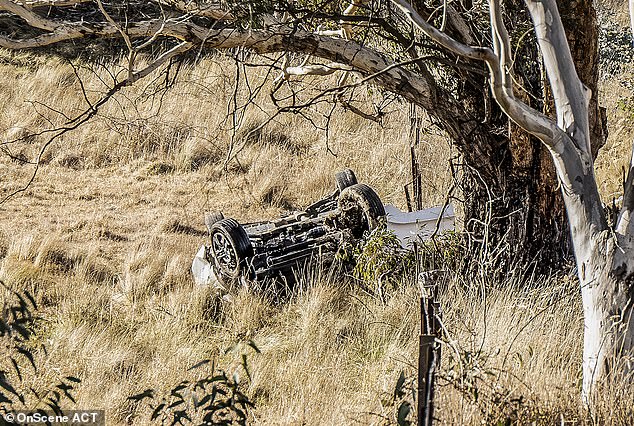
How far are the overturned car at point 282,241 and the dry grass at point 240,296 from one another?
238mm

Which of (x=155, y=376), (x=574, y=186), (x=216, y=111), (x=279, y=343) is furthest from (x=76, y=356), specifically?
(x=216, y=111)

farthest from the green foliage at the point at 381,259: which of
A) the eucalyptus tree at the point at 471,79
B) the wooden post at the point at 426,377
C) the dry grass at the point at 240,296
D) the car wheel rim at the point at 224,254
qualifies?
the wooden post at the point at 426,377

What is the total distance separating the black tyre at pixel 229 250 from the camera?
24.7 feet

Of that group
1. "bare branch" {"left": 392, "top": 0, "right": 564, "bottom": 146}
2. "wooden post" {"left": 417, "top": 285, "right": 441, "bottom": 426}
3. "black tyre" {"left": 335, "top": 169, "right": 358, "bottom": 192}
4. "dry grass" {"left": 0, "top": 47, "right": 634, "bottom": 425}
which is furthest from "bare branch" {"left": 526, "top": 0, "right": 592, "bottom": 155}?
"black tyre" {"left": 335, "top": 169, "right": 358, "bottom": 192}

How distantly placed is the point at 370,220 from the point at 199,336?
194 centimetres

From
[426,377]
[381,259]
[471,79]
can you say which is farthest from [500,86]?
[381,259]

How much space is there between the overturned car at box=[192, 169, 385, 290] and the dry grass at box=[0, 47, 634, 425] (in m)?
0.24

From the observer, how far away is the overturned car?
7.55 meters

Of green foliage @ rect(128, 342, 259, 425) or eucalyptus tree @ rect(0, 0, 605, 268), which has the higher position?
eucalyptus tree @ rect(0, 0, 605, 268)

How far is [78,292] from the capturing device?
7.90 meters

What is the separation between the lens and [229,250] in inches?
303

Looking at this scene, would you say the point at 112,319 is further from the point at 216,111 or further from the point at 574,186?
the point at 216,111

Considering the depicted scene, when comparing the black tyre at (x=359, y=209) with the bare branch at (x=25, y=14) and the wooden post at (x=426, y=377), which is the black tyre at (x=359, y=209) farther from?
the wooden post at (x=426, y=377)

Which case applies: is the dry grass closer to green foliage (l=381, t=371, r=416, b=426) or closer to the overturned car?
green foliage (l=381, t=371, r=416, b=426)
